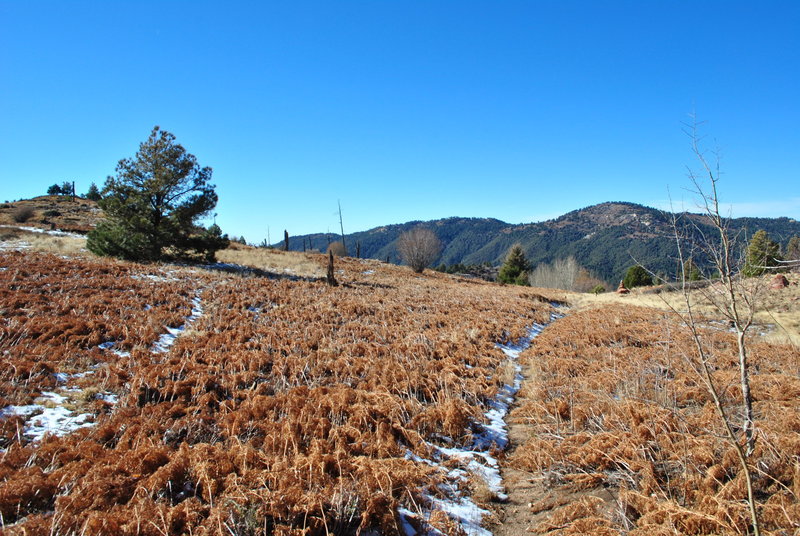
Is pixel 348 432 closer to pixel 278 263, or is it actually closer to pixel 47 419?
pixel 47 419

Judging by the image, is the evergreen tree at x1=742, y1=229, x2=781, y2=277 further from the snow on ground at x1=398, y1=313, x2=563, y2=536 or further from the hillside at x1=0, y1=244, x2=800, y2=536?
the snow on ground at x1=398, y1=313, x2=563, y2=536

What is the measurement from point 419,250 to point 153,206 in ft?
78.6

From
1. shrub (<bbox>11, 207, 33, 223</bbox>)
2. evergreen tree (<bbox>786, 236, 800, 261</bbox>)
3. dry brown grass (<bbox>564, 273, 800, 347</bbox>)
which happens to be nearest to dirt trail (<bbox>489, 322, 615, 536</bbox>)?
evergreen tree (<bbox>786, 236, 800, 261</bbox>)

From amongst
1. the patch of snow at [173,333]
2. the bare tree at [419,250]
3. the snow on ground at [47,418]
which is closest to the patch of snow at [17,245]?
the patch of snow at [173,333]

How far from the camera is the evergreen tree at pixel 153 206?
18.0m

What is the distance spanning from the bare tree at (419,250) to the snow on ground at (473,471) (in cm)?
3116

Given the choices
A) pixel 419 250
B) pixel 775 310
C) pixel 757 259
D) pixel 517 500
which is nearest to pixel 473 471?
pixel 517 500

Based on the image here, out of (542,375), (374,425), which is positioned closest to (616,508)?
(374,425)

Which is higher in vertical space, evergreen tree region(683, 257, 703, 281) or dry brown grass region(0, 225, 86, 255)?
dry brown grass region(0, 225, 86, 255)

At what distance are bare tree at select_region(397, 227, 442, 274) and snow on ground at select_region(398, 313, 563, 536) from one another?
31.2 m

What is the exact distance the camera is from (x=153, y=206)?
19234 mm

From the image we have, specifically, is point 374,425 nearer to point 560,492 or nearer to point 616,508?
point 560,492

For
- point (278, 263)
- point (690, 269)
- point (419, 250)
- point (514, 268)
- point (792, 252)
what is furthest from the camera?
point (514, 268)

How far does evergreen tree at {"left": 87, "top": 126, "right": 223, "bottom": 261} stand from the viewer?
1805 centimetres
